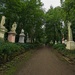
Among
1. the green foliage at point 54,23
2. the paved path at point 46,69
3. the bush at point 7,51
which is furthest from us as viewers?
the green foliage at point 54,23

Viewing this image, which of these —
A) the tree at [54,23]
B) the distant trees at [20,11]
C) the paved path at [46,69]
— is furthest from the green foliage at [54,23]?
the paved path at [46,69]

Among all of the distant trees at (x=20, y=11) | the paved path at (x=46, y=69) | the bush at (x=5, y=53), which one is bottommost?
the paved path at (x=46, y=69)

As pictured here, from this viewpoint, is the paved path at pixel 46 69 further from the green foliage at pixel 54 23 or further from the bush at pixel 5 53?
the green foliage at pixel 54 23

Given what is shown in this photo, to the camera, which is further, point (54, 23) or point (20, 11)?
point (54, 23)

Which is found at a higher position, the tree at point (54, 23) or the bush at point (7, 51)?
the tree at point (54, 23)

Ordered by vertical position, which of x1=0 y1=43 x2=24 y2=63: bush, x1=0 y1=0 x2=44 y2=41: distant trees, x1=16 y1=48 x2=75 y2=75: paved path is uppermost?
x1=0 y1=0 x2=44 y2=41: distant trees

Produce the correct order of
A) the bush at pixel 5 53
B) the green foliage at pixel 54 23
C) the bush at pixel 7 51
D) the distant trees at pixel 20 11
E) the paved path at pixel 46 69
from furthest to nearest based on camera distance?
the green foliage at pixel 54 23 < the distant trees at pixel 20 11 < the bush at pixel 7 51 < the bush at pixel 5 53 < the paved path at pixel 46 69

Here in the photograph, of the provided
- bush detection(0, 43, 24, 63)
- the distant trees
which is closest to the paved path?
bush detection(0, 43, 24, 63)

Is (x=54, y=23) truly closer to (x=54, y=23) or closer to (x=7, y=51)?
(x=54, y=23)

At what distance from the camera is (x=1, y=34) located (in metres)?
18.1

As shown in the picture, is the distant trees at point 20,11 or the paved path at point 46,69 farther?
the distant trees at point 20,11

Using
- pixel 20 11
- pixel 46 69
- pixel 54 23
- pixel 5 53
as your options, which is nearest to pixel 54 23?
pixel 54 23

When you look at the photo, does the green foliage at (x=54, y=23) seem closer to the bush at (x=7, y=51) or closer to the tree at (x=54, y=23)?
the tree at (x=54, y=23)

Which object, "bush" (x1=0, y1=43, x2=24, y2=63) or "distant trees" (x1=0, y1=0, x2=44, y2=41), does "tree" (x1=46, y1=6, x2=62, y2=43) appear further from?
"bush" (x1=0, y1=43, x2=24, y2=63)
